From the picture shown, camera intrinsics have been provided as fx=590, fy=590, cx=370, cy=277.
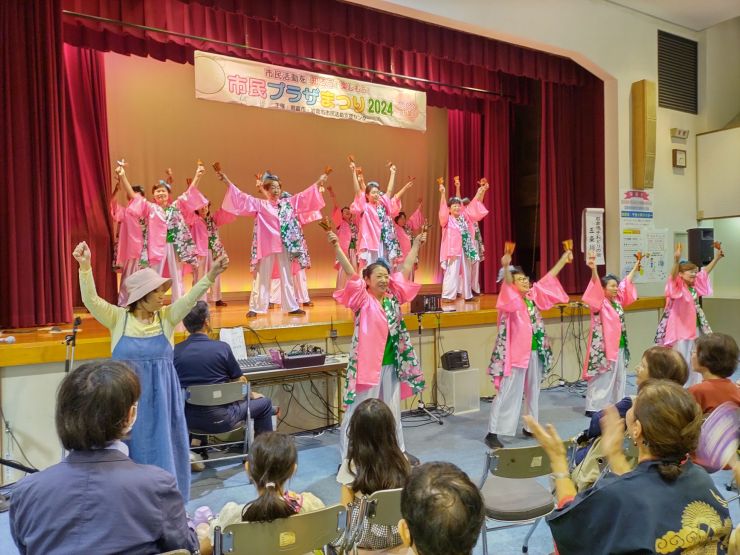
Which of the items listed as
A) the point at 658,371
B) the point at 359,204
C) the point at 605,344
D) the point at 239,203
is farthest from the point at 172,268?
the point at 658,371

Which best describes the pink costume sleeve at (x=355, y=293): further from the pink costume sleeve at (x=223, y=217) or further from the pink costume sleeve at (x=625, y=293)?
the pink costume sleeve at (x=223, y=217)

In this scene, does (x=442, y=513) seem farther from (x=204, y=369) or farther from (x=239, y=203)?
(x=239, y=203)

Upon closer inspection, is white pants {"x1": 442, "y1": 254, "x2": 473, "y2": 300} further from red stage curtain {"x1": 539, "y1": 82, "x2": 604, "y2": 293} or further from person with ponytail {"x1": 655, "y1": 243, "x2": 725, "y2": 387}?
person with ponytail {"x1": 655, "y1": 243, "x2": 725, "y2": 387}

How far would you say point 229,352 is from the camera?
363 cm

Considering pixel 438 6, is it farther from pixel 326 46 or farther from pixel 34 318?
pixel 34 318

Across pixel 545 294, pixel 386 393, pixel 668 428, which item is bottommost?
pixel 386 393

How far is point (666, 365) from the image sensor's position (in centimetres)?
256

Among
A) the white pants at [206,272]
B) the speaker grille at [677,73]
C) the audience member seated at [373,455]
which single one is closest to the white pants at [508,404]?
the audience member seated at [373,455]

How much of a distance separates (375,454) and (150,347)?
126 cm

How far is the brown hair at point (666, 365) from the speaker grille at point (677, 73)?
6.45 meters

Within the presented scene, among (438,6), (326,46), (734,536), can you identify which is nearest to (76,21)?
(326,46)

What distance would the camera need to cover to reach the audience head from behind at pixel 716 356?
8.81ft

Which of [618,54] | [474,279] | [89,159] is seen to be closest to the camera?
[89,159]

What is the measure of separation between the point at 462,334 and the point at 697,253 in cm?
352
